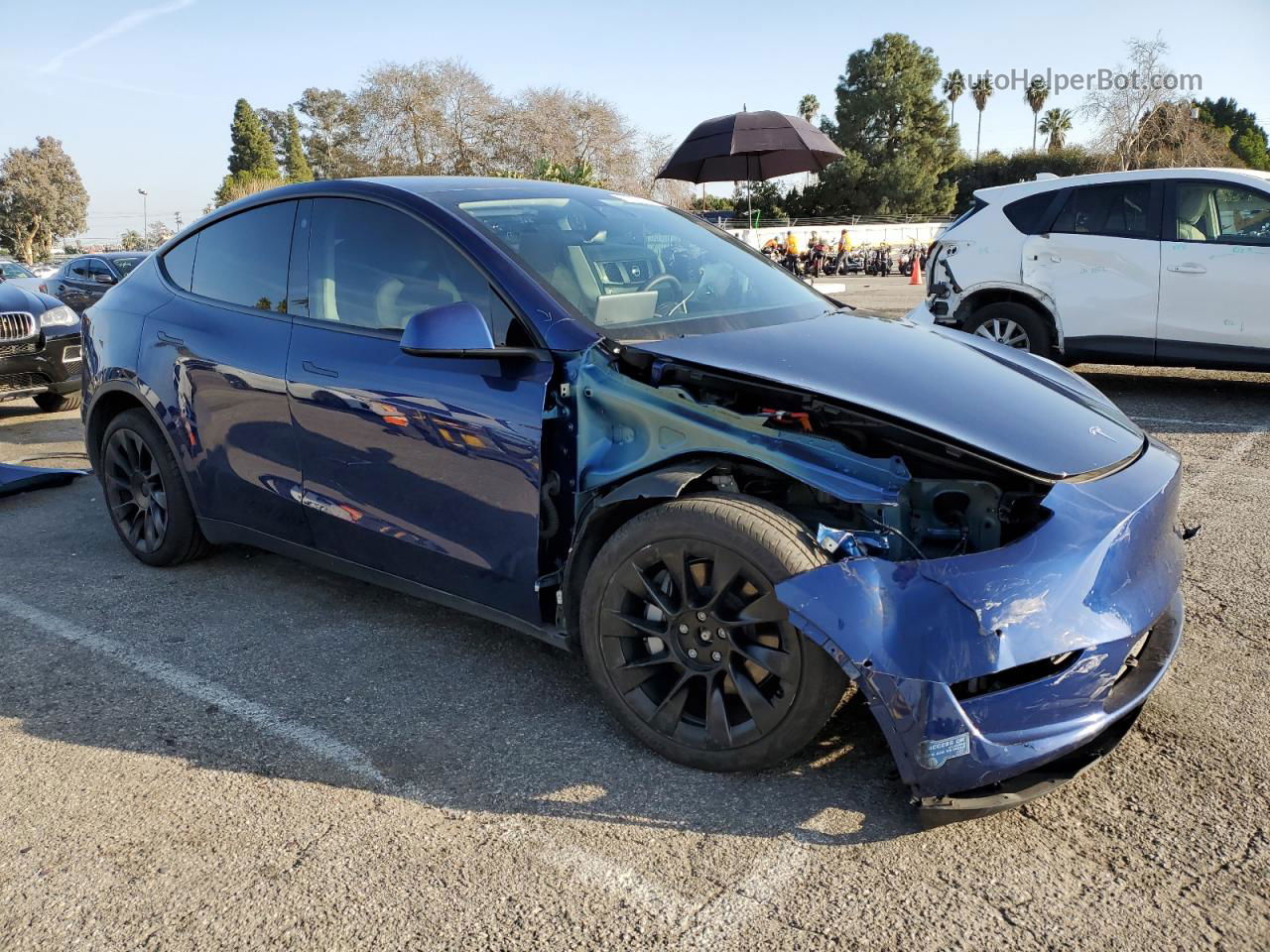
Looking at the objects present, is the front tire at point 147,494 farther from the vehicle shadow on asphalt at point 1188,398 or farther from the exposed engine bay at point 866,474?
the vehicle shadow on asphalt at point 1188,398

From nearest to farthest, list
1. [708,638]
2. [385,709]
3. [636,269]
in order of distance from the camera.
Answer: [708,638] → [385,709] → [636,269]

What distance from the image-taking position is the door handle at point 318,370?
10.9 feet

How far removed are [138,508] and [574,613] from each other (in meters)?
2.62

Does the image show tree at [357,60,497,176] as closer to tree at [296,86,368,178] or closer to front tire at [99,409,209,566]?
tree at [296,86,368,178]

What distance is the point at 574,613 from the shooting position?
2840mm

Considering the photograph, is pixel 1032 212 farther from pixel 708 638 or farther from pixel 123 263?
pixel 123 263

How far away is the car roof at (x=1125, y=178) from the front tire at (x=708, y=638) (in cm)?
620

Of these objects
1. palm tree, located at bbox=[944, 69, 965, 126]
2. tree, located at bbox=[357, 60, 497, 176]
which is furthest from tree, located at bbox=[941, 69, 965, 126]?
tree, located at bbox=[357, 60, 497, 176]

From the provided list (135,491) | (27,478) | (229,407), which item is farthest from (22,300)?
(229,407)

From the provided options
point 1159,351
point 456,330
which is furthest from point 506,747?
point 1159,351

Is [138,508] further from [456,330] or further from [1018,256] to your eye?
[1018,256]

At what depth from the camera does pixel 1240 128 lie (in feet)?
261

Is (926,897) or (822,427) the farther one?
(822,427)

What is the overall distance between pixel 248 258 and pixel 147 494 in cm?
123
